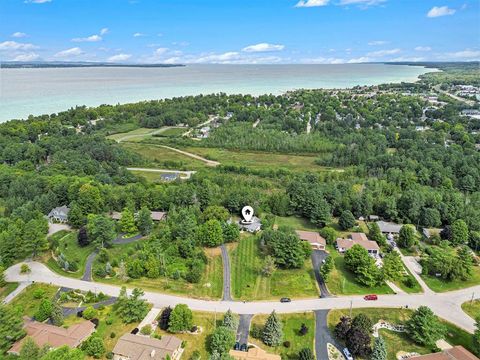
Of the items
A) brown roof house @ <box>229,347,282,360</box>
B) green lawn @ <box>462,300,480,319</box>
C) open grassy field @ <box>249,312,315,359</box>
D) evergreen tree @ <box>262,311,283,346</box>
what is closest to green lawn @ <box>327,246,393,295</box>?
open grassy field @ <box>249,312,315,359</box>

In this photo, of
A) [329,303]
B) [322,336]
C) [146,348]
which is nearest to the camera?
[146,348]

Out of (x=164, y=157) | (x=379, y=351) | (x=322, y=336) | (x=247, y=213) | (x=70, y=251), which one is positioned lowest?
(x=322, y=336)

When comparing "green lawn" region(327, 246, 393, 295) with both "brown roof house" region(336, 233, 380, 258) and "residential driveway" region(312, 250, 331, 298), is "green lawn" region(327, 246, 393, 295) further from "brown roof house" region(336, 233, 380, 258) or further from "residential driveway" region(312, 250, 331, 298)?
"brown roof house" region(336, 233, 380, 258)

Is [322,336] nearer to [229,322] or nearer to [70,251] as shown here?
[229,322]

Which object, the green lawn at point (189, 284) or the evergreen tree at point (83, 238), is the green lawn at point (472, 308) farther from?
the evergreen tree at point (83, 238)

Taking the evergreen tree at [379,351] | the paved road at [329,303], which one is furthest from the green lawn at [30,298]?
the evergreen tree at [379,351]

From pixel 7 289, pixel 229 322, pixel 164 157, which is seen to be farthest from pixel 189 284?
pixel 164 157

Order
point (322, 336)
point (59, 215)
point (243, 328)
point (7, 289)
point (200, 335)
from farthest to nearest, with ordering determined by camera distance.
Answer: point (59, 215) → point (7, 289) → point (243, 328) → point (322, 336) → point (200, 335)

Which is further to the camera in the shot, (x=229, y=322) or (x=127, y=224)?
(x=127, y=224)
